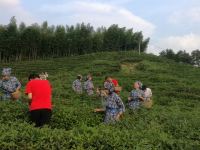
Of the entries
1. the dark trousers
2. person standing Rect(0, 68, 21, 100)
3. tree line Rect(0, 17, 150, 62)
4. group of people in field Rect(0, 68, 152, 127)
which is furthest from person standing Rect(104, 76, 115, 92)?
tree line Rect(0, 17, 150, 62)

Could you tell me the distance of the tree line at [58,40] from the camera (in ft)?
278

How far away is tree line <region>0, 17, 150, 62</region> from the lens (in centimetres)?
8488

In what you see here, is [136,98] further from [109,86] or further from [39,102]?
[39,102]

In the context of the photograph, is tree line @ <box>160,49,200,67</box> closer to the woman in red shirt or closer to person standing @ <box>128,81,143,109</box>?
person standing @ <box>128,81,143,109</box>

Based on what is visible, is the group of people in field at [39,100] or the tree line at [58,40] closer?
the group of people in field at [39,100]

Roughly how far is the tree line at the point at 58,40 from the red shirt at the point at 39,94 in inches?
2868

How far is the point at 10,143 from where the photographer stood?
7645 millimetres

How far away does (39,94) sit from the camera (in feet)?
34.3

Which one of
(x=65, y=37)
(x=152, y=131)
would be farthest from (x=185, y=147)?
(x=65, y=37)

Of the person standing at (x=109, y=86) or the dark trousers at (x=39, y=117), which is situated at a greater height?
the person standing at (x=109, y=86)

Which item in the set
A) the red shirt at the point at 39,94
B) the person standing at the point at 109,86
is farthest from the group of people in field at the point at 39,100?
the person standing at the point at 109,86

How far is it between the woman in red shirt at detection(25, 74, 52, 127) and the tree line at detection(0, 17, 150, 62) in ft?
239

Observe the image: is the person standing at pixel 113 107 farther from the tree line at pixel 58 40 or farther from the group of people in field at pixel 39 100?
the tree line at pixel 58 40

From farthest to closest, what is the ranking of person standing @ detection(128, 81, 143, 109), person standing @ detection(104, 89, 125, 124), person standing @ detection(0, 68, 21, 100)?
person standing @ detection(128, 81, 143, 109) → person standing @ detection(0, 68, 21, 100) → person standing @ detection(104, 89, 125, 124)
